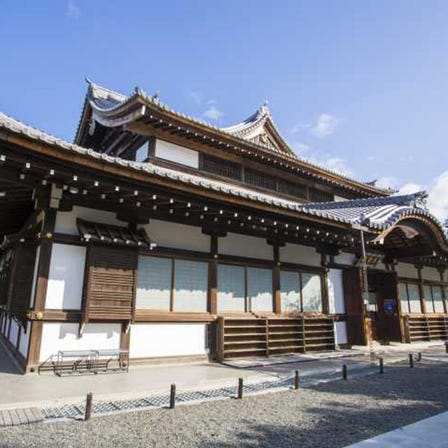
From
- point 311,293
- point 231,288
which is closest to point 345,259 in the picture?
point 311,293

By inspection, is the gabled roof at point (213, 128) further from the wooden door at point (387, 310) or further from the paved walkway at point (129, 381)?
the paved walkway at point (129, 381)

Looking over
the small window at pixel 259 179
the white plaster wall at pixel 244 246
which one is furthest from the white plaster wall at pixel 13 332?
the small window at pixel 259 179

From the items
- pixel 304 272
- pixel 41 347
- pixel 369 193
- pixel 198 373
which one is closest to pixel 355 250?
pixel 304 272

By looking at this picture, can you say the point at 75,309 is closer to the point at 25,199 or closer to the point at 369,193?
the point at 25,199

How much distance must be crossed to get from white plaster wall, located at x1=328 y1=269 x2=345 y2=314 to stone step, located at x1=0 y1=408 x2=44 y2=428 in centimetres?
913

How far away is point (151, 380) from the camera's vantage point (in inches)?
260

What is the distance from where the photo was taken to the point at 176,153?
38.4ft

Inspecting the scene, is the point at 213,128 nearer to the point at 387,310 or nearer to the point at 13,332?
the point at 13,332

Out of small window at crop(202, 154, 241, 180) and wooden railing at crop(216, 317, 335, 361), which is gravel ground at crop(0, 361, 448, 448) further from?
small window at crop(202, 154, 241, 180)

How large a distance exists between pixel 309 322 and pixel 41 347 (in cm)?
710

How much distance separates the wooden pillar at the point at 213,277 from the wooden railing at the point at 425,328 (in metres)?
8.82

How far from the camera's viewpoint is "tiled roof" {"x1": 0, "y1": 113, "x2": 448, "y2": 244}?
608cm

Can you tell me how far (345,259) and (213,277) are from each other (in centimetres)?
549

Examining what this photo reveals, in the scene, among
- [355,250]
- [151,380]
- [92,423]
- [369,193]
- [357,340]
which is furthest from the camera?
[369,193]
